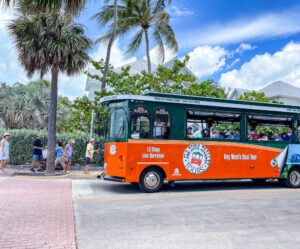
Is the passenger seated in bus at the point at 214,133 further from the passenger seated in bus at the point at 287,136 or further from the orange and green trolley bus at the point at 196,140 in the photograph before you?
the passenger seated in bus at the point at 287,136

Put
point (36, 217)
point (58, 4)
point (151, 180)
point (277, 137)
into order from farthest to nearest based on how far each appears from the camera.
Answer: point (277, 137)
point (151, 180)
point (36, 217)
point (58, 4)

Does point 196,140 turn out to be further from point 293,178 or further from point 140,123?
point 293,178

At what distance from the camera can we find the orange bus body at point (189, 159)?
428 inches

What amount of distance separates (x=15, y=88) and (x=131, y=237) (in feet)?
83.8

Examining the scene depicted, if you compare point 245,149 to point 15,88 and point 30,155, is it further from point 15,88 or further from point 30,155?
point 15,88

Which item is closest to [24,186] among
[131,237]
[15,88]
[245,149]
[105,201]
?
[105,201]

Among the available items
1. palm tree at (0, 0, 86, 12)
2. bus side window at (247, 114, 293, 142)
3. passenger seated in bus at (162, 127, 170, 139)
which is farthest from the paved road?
palm tree at (0, 0, 86, 12)

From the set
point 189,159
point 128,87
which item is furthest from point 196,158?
point 128,87

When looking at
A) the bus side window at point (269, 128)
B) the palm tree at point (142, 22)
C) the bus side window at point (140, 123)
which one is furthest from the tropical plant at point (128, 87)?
the bus side window at point (140, 123)

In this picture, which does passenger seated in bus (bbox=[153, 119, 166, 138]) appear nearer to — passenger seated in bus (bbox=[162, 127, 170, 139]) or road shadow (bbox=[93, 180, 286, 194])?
passenger seated in bus (bbox=[162, 127, 170, 139])

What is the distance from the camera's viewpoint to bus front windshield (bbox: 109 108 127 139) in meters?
11.0

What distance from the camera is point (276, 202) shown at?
32.3ft

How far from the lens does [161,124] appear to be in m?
11.3

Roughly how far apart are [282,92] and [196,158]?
30117 millimetres
